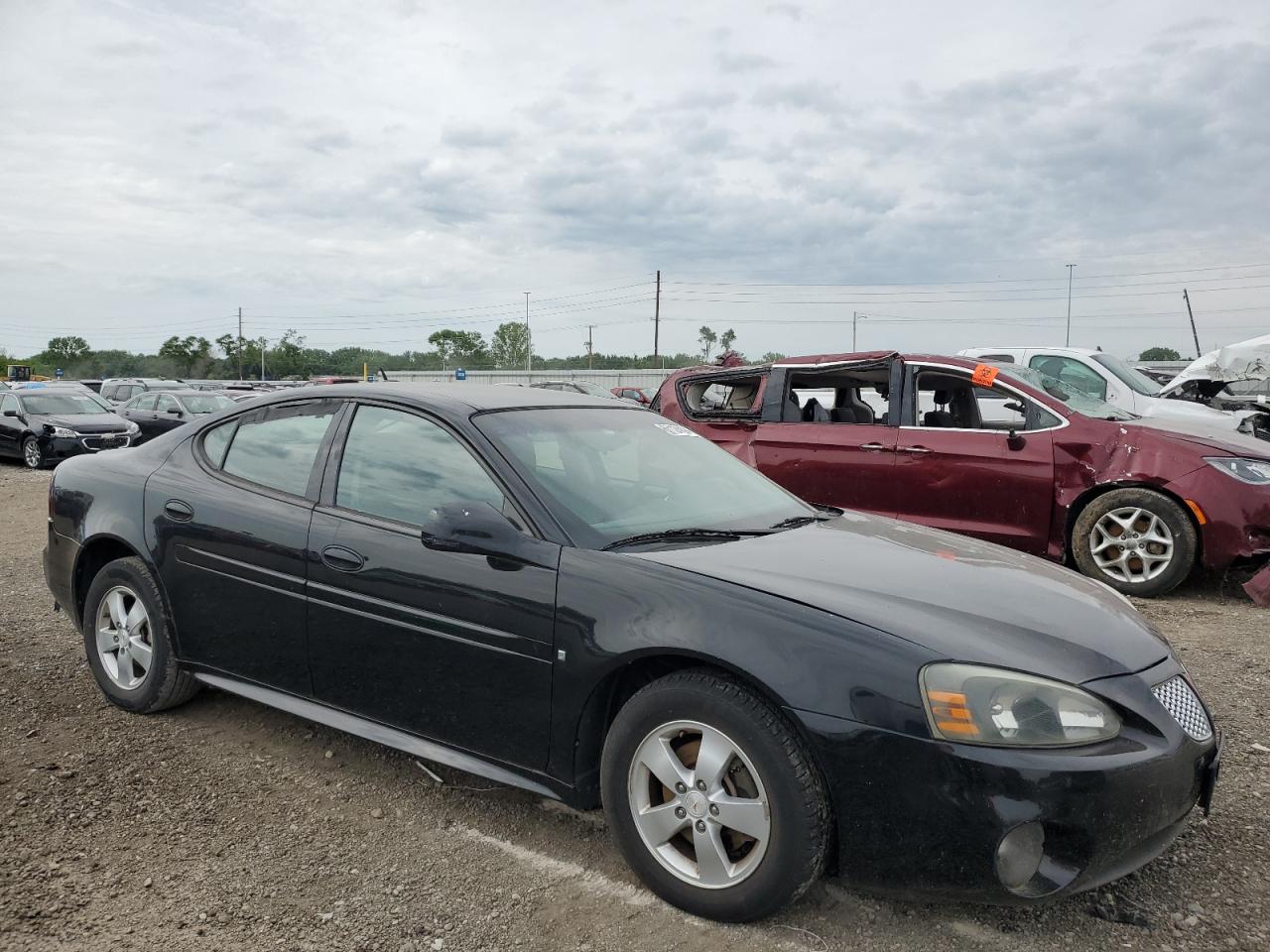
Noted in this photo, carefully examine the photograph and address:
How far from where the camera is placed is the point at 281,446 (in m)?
3.81

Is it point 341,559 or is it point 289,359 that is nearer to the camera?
point 341,559

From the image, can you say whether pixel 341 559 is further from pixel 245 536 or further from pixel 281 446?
pixel 281 446

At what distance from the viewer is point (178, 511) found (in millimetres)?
3900

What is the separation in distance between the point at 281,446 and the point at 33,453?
50.2ft

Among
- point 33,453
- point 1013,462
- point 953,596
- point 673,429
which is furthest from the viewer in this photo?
point 33,453

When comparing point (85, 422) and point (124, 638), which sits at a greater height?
point (85, 422)

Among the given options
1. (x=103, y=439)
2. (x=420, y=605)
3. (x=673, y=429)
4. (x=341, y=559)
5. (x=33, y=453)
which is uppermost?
(x=673, y=429)

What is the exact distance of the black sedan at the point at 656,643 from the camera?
7.77ft

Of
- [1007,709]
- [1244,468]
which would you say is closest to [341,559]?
[1007,709]

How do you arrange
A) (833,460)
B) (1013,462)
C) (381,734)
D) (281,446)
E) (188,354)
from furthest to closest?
(188,354) → (833,460) → (1013,462) → (281,446) → (381,734)

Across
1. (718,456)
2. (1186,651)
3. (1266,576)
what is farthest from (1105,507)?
(718,456)

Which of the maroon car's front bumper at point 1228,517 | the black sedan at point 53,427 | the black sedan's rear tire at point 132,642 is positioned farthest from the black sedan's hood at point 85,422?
the maroon car's front bumper at point 1228,517

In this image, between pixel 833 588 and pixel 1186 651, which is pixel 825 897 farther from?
pixel 1186 651

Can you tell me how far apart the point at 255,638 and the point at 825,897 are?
7.14 feet
